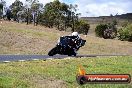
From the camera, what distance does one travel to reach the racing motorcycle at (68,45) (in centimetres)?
3002

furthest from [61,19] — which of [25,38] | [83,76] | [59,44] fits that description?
[83,76]

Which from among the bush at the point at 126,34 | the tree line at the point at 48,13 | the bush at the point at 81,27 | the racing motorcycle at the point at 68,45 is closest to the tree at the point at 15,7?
the tree line at the point at 48,13

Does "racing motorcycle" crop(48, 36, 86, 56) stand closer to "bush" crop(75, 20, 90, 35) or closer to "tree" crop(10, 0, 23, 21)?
"tree" crop(10, 0, 23, 21)

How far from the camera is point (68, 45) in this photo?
1200 inches

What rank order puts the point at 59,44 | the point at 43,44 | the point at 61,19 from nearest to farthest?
the point at 59,44, the point at 43,44, the point at 61,19

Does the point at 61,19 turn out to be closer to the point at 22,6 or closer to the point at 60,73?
the point at 22,6

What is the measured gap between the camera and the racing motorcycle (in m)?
30.0

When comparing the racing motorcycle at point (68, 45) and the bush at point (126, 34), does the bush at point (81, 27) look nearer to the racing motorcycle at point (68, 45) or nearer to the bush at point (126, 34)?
the bush at point (126, 34)

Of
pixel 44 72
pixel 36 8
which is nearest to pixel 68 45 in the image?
pixel 44 72

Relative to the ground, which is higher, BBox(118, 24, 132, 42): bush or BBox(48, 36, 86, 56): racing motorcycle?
BBox(48, 36, 86, 56): racing motorcycle

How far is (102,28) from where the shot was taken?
146875 mm

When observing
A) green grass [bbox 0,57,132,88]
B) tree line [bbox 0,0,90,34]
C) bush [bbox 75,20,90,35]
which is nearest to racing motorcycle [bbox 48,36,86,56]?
green grass [bbox 0,57,132,88]

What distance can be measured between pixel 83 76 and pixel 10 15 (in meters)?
138

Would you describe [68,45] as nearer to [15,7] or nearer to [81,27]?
[15,7]
